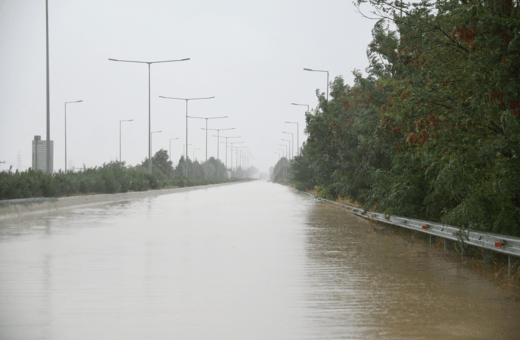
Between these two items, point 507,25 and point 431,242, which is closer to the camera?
point 507,25

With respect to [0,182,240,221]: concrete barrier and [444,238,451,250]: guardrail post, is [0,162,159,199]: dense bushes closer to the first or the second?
[0,182,240,221]: concrete barrier

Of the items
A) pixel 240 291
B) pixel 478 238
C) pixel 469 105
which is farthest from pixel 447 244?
pixel 240 291

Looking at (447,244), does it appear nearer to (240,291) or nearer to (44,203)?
(240,291)

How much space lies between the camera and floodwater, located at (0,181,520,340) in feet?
23.4

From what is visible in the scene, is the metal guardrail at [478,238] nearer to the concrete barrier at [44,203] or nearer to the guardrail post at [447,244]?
the guardrail post at [447,244]

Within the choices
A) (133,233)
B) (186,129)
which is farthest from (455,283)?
(186,129)

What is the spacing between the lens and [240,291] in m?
9.41

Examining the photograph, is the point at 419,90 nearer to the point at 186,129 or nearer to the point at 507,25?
the point at 507,25

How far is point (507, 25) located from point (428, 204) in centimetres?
682

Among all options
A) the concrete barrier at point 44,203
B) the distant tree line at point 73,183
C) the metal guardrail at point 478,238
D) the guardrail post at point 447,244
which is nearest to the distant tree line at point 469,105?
the metal guardrail at point 478,238

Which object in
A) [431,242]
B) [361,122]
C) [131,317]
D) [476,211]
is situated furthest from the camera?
[361,122]

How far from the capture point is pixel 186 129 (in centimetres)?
8925

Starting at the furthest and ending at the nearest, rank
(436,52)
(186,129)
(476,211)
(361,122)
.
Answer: (186,129) < (361,122) < (436,52) < (476,211)

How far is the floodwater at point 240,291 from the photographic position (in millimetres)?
7125
